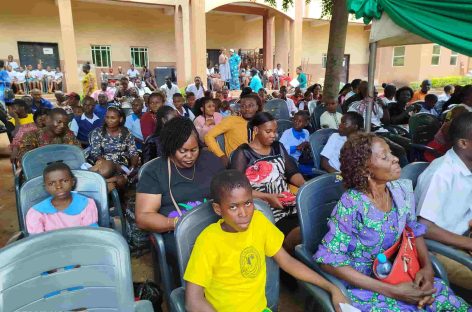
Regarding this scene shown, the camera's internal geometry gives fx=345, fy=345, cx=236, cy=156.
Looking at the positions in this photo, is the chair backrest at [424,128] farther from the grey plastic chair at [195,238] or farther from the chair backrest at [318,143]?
the grey plastic chair at [195,238]

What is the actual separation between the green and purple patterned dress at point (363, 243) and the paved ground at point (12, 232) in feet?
3.26

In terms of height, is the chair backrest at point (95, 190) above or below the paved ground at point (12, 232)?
above

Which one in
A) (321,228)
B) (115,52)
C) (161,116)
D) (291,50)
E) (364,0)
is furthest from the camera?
(291,50)

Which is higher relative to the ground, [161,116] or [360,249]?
[161,116]

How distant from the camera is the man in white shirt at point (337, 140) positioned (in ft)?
11.7

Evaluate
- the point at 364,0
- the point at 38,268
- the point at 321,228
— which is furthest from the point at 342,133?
the point at 38,268

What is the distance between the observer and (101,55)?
51.9ft

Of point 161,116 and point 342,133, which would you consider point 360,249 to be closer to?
point 342,133

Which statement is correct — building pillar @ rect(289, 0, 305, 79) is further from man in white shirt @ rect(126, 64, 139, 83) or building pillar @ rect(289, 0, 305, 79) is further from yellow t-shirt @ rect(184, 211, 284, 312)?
yellow t-shirt @ rect(184, 211, 284, 312)

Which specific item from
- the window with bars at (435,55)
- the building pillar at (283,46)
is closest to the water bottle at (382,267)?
the building pillar at (283,46)

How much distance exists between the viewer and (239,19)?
1916 cm

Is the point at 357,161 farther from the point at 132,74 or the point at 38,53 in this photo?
the point at 38,53

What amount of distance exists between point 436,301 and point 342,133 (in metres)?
2.11

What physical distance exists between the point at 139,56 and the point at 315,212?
1631 centimetres
